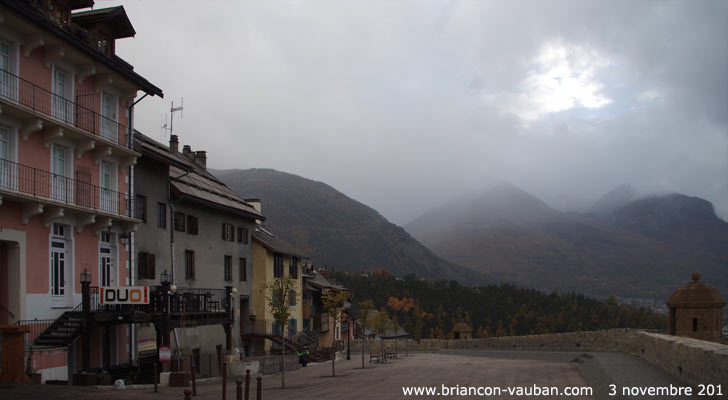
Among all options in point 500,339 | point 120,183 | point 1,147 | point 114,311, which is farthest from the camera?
point 500,339

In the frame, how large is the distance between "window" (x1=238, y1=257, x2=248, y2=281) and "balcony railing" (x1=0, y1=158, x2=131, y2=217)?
50.4 feet

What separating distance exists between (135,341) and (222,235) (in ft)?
39.4

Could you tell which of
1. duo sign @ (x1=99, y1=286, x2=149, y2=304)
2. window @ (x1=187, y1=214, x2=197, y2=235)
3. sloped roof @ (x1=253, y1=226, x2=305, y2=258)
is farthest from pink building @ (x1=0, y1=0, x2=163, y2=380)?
sloped roof @ (x1=253, y1=226, x2=305, y2=258)

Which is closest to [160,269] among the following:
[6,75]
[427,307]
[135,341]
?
[135,341]

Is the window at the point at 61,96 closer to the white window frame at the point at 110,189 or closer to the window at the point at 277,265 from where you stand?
the white window frame at the point at 110,189

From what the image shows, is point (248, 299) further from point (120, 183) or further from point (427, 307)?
point (427, 307)

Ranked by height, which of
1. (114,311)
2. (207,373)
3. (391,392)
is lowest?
(207,373)

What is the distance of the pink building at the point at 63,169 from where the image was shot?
816 inches

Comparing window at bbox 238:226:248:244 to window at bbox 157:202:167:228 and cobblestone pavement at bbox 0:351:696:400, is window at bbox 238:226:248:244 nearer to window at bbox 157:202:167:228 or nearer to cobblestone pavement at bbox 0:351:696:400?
window at bbox 157:202:167:228

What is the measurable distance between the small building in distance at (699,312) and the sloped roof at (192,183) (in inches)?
1024

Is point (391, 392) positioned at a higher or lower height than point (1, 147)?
lower

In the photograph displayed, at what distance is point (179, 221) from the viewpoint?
112 ft

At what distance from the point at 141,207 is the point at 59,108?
8.01 m

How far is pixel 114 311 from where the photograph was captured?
23688 mm
